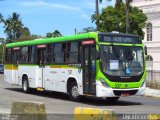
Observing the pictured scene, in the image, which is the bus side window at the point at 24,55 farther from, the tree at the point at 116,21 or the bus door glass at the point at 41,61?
the tree at the point at 116,21

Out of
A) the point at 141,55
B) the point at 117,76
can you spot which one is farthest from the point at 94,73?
the point at 141,55

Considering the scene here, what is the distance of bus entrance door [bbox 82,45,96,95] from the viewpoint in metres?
20.3

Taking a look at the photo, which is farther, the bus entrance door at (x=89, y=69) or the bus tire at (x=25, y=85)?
the bus tire at (x=25, y=85)

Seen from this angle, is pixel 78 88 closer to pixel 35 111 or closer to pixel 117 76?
pixel 117 76

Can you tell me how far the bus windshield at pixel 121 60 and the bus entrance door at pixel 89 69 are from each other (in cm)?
48

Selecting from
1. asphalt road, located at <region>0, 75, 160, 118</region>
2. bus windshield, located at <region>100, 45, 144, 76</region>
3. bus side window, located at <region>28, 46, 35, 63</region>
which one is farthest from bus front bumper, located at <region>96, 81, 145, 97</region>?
bus side window, located at <region>28, 46, 35, 63</region>

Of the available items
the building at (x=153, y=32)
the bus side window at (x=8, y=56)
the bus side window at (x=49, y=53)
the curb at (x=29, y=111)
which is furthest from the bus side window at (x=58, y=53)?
the building at (x=153, y=32)

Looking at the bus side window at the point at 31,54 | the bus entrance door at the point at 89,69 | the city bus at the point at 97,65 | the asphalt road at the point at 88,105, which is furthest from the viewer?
the bus side window at the point at 31,54

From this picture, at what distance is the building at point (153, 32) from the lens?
6222 centimetres

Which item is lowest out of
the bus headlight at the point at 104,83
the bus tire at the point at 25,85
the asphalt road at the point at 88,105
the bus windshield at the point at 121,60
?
the asphalt road at the point at 88,105

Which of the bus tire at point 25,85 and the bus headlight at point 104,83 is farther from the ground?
the bus headlight at point 104,83

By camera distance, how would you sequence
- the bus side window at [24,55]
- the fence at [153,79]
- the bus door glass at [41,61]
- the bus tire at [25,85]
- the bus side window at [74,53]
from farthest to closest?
the fence at [153,79]
the bus tire at [25,85]
the bus side window at [24,55]
the bus door glass at [41,61]
the bus side window at [74,53]

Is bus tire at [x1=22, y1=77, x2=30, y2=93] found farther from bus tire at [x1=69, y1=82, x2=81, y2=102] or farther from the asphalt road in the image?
bus tire at [x1=69, y1=82, x2=81, y2=102]

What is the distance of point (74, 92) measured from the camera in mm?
21984
